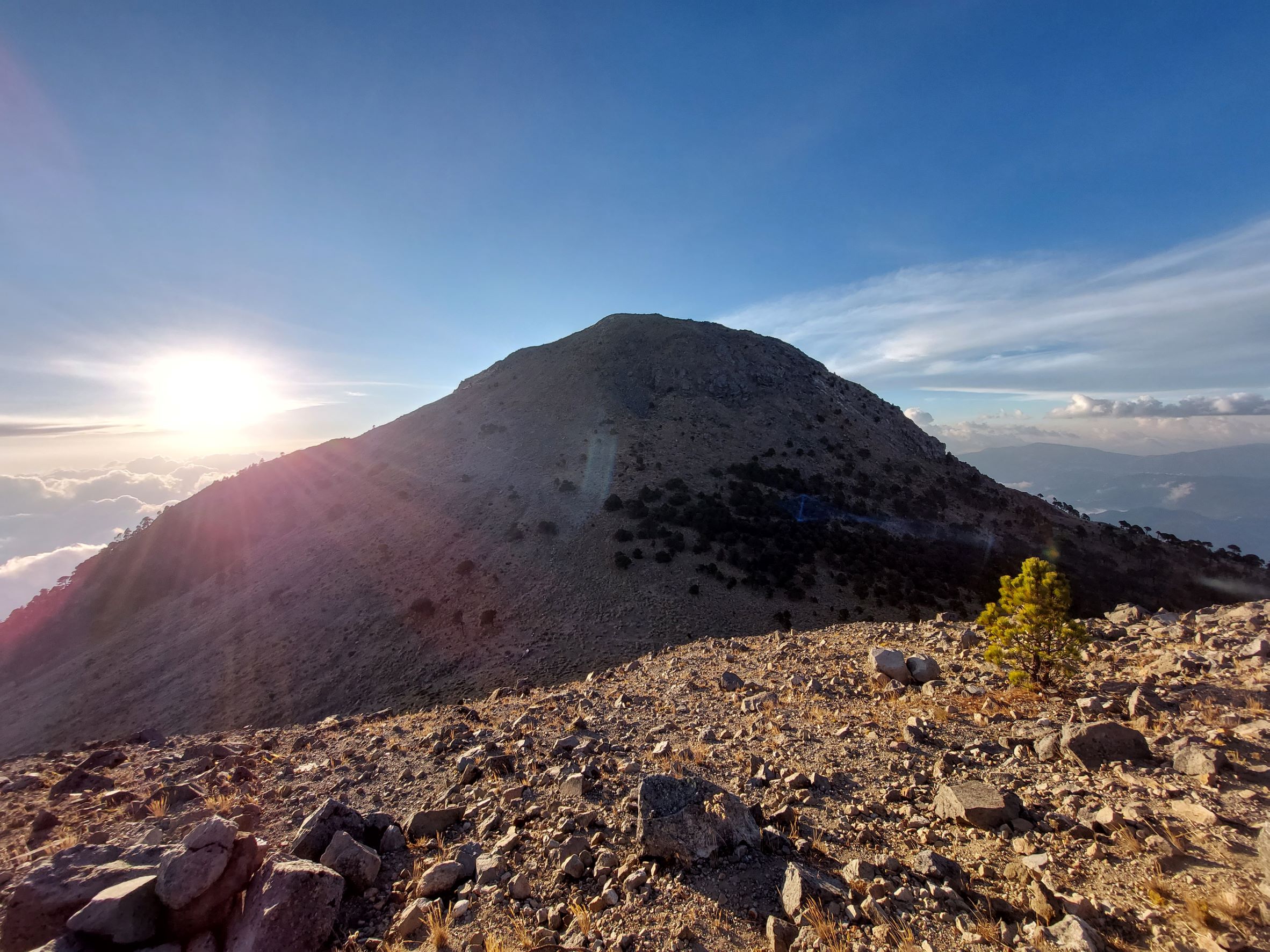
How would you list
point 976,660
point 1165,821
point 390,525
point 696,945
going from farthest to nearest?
point 390,525
point 976,660
point 1165,821
point 696,945

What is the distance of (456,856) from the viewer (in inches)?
303

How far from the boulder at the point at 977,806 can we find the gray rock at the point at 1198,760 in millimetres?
2517

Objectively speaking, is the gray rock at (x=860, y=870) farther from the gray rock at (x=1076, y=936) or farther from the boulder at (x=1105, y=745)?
the boulder at (x=1105, y=745)

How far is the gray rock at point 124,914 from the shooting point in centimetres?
582

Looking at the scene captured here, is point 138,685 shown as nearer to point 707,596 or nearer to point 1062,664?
Result: point 707,596

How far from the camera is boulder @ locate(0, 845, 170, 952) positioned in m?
6.16

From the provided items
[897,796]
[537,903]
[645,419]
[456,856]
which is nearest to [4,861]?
[456,856]

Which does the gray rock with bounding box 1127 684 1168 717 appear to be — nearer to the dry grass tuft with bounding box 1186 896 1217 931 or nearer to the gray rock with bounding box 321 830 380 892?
the dry grass tuft with bounding box 1186 896 1217 931

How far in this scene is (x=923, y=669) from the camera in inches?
537

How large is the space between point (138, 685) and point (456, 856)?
3643 centimetres

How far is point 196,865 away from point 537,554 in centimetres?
3006

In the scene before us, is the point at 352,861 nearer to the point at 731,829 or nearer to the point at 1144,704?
the point at 731,829

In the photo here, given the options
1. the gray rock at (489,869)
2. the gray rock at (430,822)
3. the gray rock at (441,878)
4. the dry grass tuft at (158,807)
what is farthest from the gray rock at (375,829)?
the dry grass tuft at (158,807)

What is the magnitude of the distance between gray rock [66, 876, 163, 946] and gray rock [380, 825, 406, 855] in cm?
258
